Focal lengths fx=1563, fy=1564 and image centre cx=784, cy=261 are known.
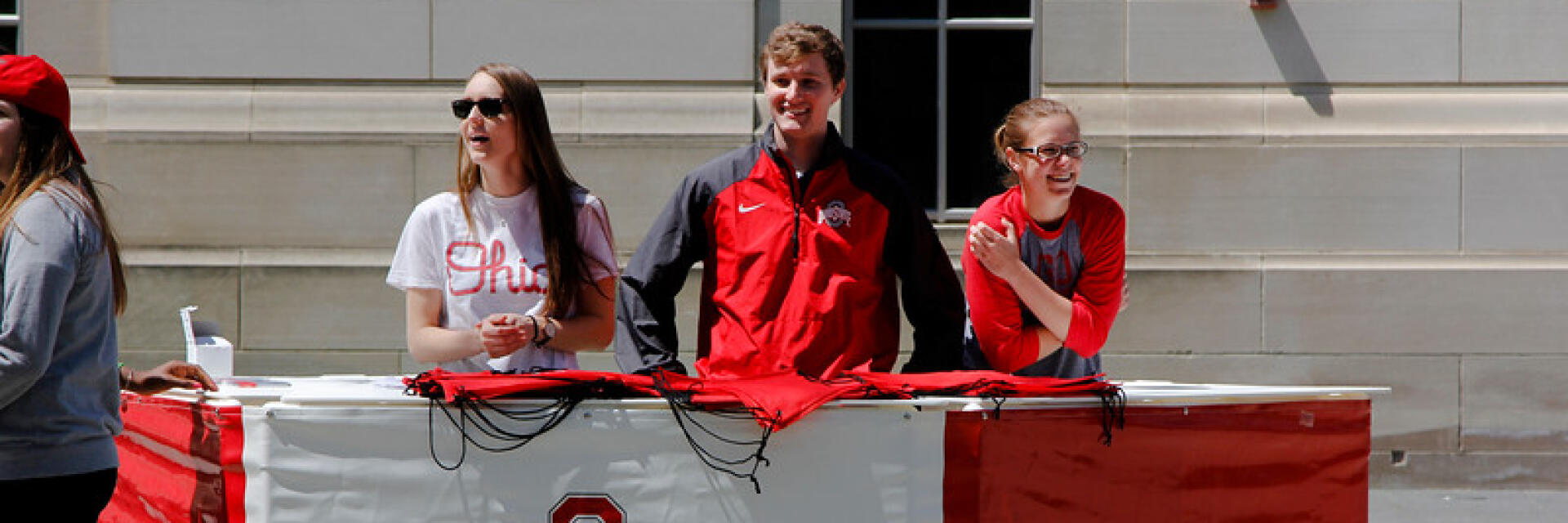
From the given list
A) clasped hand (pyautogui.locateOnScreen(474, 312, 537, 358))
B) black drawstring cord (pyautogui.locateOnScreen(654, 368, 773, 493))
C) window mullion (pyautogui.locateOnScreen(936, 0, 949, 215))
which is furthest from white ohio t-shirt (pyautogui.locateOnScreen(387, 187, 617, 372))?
window mullion (pyautogui.locateOnScreen(936, 0, 949, 215))

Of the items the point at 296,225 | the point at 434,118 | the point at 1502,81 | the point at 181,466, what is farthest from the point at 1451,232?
the point at 181,466

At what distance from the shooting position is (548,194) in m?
4.43

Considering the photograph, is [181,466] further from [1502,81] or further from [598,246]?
[1502,81]

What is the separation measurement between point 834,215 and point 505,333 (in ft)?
3.13

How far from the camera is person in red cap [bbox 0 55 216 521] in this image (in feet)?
9.81

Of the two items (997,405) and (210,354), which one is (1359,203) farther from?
(210,354)

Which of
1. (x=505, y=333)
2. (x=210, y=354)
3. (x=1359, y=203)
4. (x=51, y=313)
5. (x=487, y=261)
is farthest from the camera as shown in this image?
(x=1359, y=203)

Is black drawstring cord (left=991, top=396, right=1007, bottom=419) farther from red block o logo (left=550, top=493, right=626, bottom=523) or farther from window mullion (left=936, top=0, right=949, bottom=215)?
window mullion (left=936, top=0, right=949, bottom=215)

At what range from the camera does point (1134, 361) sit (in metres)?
8.91

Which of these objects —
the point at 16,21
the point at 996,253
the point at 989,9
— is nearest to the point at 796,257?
the point at 996,253

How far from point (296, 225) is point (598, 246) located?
4.98 metres

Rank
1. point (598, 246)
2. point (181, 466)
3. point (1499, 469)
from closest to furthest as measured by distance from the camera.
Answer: point (181, 466) → point (598, 246) → point (1499, 469)

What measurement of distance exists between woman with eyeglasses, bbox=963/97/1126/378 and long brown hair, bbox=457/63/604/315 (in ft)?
3.65

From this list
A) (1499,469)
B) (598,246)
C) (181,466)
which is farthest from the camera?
(1499,469)
